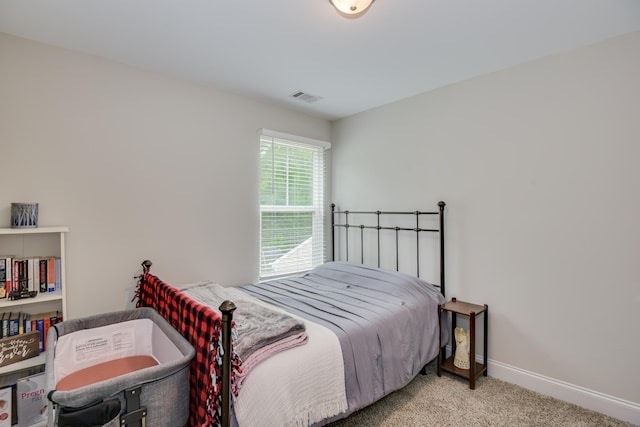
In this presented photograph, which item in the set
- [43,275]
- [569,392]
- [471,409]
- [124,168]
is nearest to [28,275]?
[43,275]

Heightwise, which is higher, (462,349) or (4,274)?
(4,274)

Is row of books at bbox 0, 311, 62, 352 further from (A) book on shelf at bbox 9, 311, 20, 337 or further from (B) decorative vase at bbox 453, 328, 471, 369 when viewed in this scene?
(B) decorative vase at bbox 453, 328, 471, 369

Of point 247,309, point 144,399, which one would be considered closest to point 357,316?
point 247,309

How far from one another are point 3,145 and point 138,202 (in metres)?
0.80

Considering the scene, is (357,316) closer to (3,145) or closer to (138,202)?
(138,202)

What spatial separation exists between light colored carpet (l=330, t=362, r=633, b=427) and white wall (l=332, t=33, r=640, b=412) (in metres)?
0.21

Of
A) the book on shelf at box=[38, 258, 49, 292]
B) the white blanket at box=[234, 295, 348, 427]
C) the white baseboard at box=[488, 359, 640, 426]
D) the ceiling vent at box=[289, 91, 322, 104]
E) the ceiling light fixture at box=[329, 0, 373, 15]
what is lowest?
the white baseboard at box=[488, 359, 640, 426]

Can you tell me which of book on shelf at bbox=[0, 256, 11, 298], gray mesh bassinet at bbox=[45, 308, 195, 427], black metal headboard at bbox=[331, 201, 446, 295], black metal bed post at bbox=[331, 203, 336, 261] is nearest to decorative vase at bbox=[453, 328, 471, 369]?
black metal headboard at bbox=[331, 201, 446, 295]

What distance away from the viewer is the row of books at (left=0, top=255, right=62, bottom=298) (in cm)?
179

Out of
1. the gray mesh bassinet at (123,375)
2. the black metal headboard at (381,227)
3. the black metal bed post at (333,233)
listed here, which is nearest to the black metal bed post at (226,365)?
the gray mesh bassinet at (123,375)

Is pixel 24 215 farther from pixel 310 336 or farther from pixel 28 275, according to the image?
pixel 310 336

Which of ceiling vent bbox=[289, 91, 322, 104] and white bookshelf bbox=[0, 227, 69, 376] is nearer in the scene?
white bookshelf bbox=[0, 227, 69, 376]

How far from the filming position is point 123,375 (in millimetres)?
1167

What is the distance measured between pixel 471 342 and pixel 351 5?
2.32 m
